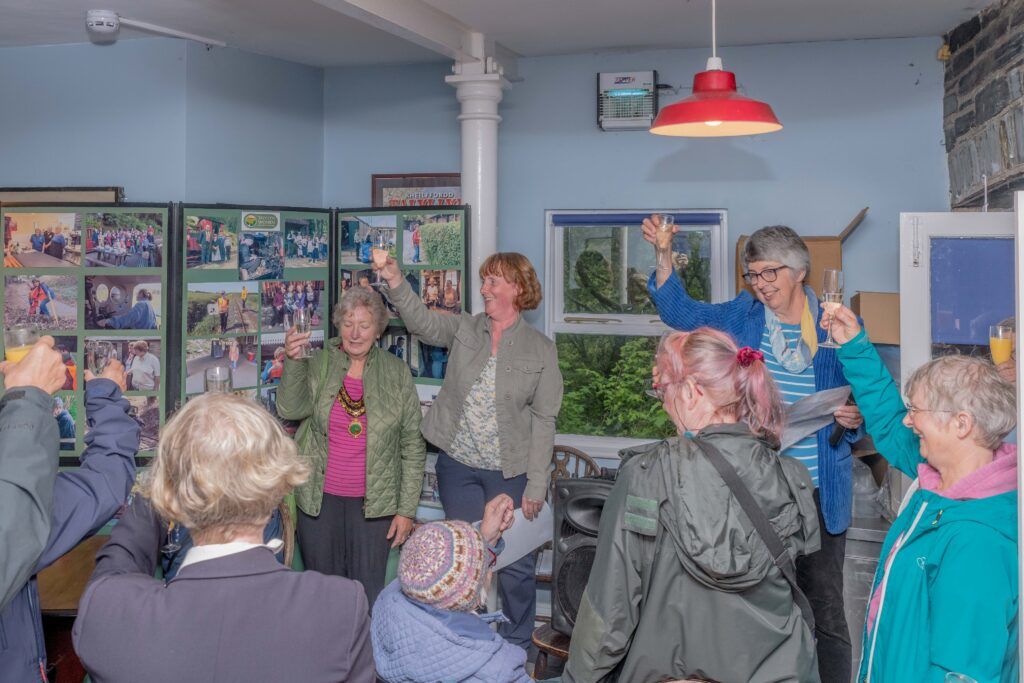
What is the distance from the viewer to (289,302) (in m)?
4.49

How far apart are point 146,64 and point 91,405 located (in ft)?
10.3

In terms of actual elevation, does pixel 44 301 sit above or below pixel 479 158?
below

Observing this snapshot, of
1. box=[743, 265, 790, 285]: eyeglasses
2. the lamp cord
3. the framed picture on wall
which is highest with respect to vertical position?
the lamp cord

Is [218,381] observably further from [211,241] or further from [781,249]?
[211,241]

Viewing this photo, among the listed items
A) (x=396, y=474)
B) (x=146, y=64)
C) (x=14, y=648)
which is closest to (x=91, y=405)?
(x=14, y=648)

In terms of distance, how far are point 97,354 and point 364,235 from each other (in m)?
1.27

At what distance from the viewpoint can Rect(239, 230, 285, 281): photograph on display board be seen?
170 inches

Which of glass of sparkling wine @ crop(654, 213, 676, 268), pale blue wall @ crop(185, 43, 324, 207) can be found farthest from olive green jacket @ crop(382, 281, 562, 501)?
pale blue wall @ crop(185, 43, 324, 207)

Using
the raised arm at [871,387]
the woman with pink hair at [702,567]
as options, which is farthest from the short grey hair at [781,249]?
the woman with pink hair at [702,567]

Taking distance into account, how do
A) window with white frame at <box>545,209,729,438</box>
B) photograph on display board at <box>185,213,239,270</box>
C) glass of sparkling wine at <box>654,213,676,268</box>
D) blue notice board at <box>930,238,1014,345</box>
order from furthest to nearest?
window with white frame at <box>545,209,729,438</box>
photograph on display board at <box>185,213,239,270</box>
blue notice board at <box>930,238,1014,345</box>
glass of sparkling wine at <box>654,213,676,268</box>

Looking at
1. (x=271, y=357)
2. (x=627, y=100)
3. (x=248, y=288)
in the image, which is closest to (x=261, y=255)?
(x=248, y=288)

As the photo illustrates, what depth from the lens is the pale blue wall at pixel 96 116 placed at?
182 inches

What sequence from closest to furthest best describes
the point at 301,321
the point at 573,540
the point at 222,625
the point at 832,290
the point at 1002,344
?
the point at 222,625 < the point at 1002,344 < the point at 832,290 < the point at 573,540 < the point at 301,321

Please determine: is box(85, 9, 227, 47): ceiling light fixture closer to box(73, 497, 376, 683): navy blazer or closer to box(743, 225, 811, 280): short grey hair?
box(743, 225, 811, 280): short grey hair
